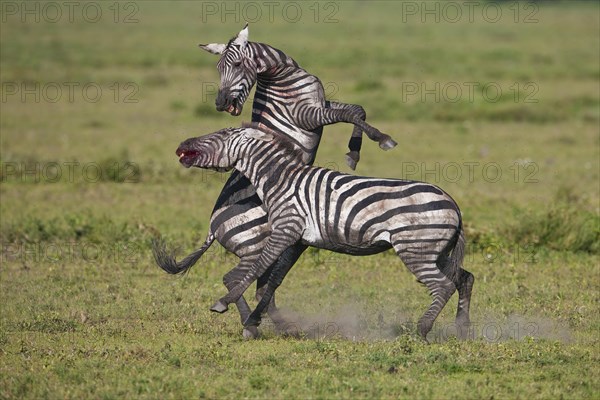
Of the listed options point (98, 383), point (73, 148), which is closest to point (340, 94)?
point (73, 148)

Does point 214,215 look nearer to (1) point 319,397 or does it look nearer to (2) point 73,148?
(1) point 319,397

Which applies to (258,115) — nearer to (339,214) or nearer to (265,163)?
(265,163)

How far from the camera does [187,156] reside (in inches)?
356

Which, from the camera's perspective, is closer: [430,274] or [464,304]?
[430,274]

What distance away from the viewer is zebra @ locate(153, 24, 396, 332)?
29.7 ft

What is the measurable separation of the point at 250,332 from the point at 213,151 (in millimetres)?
1624

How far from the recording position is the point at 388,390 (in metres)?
7.16

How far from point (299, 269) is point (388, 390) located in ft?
17.2

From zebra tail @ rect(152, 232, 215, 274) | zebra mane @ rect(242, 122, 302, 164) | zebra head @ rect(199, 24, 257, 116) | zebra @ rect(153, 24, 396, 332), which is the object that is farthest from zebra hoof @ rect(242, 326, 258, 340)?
zebra head @ rect(199, 24, 257, 116)

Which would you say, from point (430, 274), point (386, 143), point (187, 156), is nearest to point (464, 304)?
point (430, 274)

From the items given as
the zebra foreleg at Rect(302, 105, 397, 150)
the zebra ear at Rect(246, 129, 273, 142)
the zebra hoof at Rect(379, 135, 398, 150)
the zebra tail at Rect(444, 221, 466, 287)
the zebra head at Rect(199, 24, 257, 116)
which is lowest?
the zebra tail at Rect(444, 221, 466, 287)

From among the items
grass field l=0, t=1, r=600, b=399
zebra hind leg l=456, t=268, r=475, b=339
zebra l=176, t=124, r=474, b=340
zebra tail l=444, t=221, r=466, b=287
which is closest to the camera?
grass field l=0, t=1, r=600, b=399

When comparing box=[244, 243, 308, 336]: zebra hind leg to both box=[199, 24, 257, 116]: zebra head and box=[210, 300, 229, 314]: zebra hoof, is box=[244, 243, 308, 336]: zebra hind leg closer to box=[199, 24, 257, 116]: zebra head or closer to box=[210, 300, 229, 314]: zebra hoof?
box=[210, 300, 229, 314]: zebra hoof

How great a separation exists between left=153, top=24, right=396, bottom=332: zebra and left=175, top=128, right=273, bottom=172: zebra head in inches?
10.6
